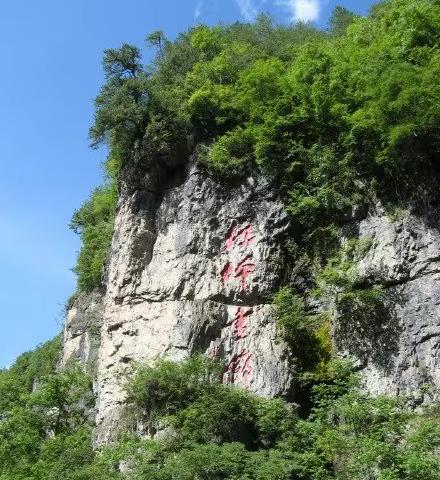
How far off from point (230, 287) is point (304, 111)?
183 inches

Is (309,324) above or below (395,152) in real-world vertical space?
below

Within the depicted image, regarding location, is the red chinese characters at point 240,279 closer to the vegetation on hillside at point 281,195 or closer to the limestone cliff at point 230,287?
the limestone cliff at point 230,287

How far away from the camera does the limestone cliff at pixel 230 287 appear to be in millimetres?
12352

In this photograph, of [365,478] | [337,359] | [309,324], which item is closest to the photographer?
[365,478]

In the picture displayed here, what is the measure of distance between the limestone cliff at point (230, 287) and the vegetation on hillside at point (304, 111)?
636 millimetres

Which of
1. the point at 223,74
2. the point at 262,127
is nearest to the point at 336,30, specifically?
the point at 223,74

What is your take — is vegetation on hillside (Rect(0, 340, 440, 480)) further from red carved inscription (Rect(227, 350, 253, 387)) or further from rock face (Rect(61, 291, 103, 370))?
rock face (Rect(61, 291, 103, 370))

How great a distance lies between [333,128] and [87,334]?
9.71m

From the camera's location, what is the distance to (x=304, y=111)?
1552cm

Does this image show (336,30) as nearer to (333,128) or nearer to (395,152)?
(333,128)

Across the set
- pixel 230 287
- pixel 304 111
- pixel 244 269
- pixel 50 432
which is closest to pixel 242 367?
pixel 230 287

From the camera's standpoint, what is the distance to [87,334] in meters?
19.5

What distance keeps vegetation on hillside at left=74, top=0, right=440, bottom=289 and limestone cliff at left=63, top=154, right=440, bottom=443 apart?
64 centimetres

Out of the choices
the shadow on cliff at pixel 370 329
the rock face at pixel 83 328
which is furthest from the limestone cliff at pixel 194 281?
the rock face at pixel 83 328
